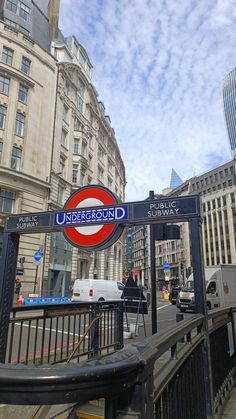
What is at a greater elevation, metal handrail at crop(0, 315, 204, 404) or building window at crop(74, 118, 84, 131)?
building window at crop(74, 118, 84, 131)

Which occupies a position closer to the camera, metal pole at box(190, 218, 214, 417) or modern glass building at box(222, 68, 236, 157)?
metal pole at box(190, 218, 214, 417)

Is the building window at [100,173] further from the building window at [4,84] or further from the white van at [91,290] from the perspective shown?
the white van at [91,290]

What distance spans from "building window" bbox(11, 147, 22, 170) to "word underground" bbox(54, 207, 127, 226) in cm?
2483

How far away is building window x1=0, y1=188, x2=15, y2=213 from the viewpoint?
2569 cm

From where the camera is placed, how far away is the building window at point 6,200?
84.3 feet

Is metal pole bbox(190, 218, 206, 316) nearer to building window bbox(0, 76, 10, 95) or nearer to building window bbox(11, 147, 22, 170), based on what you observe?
building window bbox(11, 147, 22, 170)

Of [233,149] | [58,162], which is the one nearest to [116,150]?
[58,162]

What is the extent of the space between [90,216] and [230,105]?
131 metres

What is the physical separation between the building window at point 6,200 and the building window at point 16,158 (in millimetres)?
2694

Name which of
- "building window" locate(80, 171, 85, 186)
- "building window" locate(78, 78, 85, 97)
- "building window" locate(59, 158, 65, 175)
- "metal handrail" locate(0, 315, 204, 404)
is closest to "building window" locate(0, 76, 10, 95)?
"building window" locate(59, 158, 65, 175)

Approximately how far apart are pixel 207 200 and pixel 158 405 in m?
88.8

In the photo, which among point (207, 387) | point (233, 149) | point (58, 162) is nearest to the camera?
point (207, 387)

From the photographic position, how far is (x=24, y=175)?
1077 inches

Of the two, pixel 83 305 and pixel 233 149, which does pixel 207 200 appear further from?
pixel 83 305
